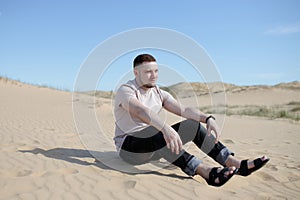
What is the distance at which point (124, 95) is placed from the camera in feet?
10.7

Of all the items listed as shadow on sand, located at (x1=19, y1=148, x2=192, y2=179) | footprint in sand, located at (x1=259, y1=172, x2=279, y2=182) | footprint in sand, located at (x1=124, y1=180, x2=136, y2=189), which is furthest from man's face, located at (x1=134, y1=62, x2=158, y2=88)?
footprint in sand, located at (x1=259, y1=172, x2=279, y2=182)

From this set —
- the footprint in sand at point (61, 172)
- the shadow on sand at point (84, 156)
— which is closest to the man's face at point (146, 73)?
the shadow on sand at point (84, 156)

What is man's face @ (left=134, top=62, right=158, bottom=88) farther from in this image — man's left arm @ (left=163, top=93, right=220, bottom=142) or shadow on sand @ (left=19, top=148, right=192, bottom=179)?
shadow on sand @ (left=19, top=148, right=192, bottom=179)

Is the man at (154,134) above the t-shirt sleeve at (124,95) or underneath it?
underneath

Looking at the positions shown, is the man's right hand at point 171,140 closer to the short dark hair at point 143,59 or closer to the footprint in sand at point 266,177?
the short dark hair at point 143,59

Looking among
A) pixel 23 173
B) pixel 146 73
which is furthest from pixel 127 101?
pixel 23 173

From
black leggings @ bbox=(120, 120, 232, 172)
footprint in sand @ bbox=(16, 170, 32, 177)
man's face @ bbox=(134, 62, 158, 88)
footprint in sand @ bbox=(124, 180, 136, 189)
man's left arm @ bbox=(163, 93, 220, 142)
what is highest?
man's face @ bbox=(134, 62, 158, 88)

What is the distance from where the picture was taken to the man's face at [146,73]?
10.9ft

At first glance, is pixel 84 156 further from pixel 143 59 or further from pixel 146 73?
pixel 143 59

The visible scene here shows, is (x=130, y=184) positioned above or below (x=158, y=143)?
below

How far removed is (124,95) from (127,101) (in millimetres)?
93

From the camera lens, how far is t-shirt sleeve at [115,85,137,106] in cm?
325

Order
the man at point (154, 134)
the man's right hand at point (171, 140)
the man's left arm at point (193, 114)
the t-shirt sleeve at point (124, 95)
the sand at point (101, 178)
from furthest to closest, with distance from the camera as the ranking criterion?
the man's left arm at point (193, 114) < the t-shirt sleeve at point (124, 95) < the man at point (154, 134) < the man's right hand at point (171, 140) < the sand at point (101, 178)

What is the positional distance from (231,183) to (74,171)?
5.47 ft
